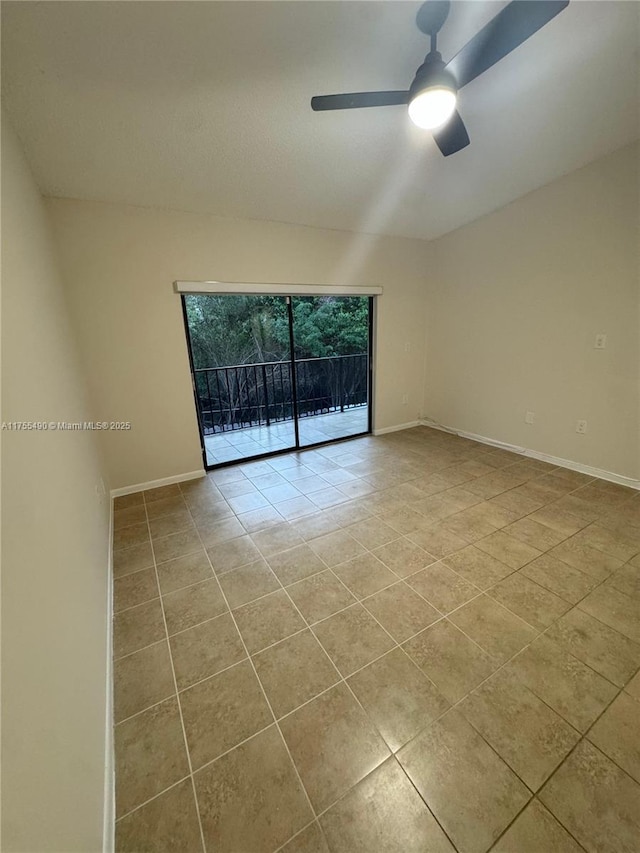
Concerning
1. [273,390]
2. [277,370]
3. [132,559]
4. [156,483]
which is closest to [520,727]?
[132,559]

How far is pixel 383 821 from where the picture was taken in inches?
38.3

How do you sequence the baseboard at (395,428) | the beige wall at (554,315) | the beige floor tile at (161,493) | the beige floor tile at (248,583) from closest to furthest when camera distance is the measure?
the beige floor tile at (248,583), the beige wall at (554,315), the beige floor tile at (161,493), the baseboard at (395,428)

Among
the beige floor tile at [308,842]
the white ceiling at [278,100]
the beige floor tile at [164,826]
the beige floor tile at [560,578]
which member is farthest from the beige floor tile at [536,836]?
the white ceiling at [278,100]

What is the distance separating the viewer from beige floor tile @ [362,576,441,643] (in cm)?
157

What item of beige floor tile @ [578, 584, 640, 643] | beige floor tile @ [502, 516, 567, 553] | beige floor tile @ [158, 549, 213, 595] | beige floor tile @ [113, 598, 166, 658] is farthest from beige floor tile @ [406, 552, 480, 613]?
beige floor tile @ [113, 598, 166, 658]

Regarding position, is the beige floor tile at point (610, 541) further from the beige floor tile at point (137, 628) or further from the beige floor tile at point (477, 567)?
the beige floor tile at point (137, 628)

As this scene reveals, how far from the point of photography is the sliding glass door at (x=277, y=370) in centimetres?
378

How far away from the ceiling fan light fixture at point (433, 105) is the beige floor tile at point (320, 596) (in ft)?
7.47

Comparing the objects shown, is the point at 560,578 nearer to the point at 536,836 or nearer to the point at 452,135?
the point at 536,836

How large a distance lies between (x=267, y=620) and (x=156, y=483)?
6.42 feet

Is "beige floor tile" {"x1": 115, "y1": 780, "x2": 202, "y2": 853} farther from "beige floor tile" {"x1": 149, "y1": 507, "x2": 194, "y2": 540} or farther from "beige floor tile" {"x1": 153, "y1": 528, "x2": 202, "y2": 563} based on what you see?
"beige floor tile" {"x1": 149, "y1": 507, "x2": 194, "y2": 540}

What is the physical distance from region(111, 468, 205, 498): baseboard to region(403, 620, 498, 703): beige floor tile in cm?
243

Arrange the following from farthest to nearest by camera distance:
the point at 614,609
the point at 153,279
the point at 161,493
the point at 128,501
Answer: the point at 161,493
the point at 128,501
the point at 153,279
the point at 614,609

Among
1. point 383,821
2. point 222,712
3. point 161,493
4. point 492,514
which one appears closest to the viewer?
point 383,821
